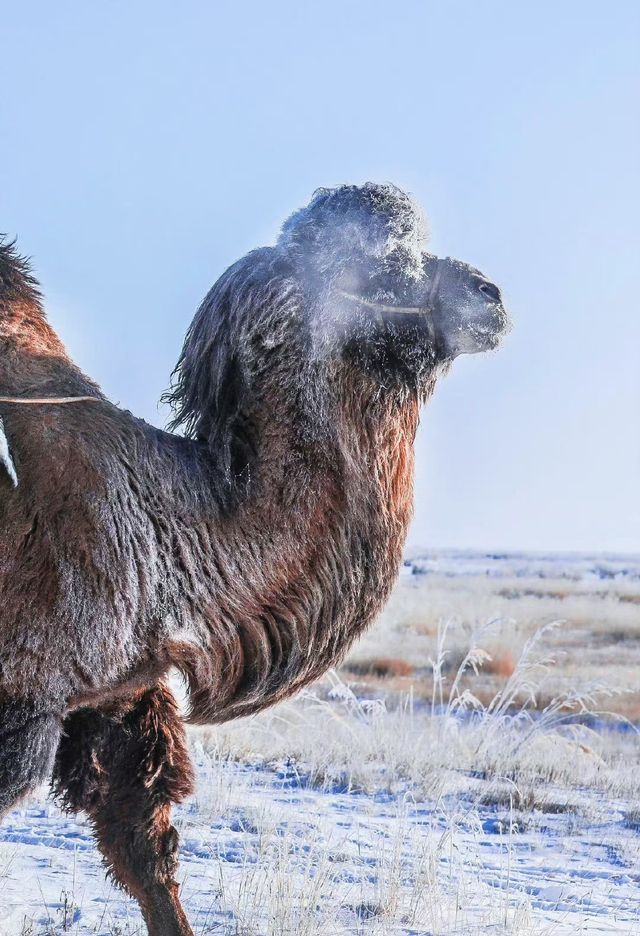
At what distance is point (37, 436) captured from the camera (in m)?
3.57

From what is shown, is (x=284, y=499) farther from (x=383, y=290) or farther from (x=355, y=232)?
(x=355, y=232)

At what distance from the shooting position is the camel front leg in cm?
411

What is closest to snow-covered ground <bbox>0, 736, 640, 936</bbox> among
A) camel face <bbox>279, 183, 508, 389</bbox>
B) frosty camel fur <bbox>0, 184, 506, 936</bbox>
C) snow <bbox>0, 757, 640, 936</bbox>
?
snow <bbox>0, 757, 640, 936</bbox>

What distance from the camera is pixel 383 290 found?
398 centimetres

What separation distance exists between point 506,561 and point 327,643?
60.2m

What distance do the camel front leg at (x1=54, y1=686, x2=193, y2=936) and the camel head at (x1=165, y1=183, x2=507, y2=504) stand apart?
1015 millimetres

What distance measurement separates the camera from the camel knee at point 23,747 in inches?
133

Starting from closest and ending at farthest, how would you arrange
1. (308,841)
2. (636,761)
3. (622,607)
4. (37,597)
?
(37,597) < (308,841) < (636,761) < (622,607)

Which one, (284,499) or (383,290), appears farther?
(383,290)

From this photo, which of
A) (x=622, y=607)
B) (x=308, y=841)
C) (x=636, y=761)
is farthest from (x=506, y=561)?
(x=308, y=841)

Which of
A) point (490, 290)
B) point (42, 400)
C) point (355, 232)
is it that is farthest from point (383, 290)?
point (42, 400)

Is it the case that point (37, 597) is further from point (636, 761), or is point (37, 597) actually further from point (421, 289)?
point (636, 761)

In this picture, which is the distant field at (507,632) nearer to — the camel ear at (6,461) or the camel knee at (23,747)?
the camel knee at (23,747)

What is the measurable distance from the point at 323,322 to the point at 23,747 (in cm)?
165
